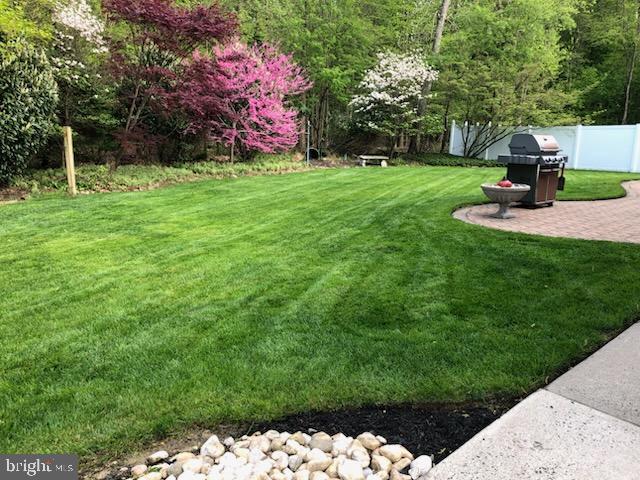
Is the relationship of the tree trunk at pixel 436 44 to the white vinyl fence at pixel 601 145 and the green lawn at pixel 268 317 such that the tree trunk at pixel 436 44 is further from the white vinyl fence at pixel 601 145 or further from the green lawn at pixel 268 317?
the green lawn at pixel 268 317

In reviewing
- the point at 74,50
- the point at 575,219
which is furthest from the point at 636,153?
the point at 74,50

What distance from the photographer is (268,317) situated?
3283mm

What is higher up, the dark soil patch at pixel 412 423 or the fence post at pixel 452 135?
the fence post at pixel 452 135

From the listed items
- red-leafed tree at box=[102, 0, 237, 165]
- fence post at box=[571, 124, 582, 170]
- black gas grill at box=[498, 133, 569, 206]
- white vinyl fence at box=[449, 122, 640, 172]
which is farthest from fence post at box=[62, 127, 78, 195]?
fence post at box=[571, 124, 582, 170]

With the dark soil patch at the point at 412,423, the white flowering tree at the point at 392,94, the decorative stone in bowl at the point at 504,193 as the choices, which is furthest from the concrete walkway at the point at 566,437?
the white flowering tree at the point at 392,94

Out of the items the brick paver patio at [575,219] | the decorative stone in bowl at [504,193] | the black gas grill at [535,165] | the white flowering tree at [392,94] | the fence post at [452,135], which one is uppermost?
the white flowering tree at [392,94]

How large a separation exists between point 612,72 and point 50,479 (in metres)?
24.2

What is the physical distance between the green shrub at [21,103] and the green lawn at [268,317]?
2517 mm

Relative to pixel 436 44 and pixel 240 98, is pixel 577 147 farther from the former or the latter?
pixel 240 98

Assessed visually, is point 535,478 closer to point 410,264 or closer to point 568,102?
point 410,264

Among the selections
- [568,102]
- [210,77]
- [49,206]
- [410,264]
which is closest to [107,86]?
[210,77]

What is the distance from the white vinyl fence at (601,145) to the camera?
584 inches

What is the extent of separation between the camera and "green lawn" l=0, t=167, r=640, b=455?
231 centimetres

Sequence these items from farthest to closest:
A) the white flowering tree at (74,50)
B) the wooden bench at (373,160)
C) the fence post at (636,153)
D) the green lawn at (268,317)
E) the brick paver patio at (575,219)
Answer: the wooden bench at (373,160) < the fence post at (636,153) < the white flowering tree at (74,50) < the brick paver patio at (575,219) < the green lawn at (268,317)
